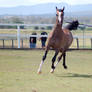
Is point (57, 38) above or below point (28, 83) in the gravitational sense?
above

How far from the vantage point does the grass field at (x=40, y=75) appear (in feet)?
33.1

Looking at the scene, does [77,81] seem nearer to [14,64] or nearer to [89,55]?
[14,64]

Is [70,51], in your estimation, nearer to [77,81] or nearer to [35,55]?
[35,55]

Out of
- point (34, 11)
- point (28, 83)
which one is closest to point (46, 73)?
point (28, 83)

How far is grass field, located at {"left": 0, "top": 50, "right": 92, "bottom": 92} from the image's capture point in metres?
10.1

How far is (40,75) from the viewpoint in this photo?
40.5 ft

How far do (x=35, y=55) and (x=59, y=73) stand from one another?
19.1 feet

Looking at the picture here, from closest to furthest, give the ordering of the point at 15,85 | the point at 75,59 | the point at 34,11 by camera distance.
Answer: the point at 15,85 → the point at 75,59 → the point at 34,11

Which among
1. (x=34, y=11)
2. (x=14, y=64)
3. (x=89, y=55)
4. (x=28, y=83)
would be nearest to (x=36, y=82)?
(x=28, y=83)

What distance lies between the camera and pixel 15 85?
1027 centimetres

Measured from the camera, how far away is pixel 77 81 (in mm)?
11414

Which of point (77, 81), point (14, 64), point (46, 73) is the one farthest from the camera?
point (14, 64)

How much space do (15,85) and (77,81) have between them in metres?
2.00

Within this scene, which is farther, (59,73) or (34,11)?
(34,11)
